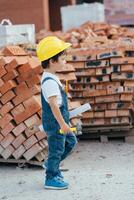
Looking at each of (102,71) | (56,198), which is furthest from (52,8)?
(56,198)

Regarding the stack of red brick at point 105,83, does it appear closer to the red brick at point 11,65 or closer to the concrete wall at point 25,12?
the red brick at point 11,65

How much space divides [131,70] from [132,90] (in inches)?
9.7

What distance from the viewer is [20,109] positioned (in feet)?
18.9

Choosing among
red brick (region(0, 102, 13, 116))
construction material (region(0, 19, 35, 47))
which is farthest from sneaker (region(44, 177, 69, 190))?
construction material (region(0, 19, 35, 47))

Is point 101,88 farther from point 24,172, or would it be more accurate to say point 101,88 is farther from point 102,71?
point 24,172

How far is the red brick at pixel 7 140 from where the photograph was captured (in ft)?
19.0

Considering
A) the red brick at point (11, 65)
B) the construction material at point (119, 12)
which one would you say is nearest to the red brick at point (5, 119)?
the red brick at point (11, 65)

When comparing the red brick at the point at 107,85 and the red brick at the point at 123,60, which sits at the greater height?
the red brick at the point at 123,60

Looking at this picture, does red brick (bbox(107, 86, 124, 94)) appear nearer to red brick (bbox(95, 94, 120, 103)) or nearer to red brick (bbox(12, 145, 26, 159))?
red brick (bbox(95, 94, 120, 103))

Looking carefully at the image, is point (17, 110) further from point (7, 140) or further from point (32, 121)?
point (7, 140)

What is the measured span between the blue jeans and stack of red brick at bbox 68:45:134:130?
1.71m

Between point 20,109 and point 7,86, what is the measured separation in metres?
0.28

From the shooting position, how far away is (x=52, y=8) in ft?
45.1

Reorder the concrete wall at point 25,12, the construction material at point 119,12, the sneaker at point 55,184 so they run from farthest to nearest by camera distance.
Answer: the construction material at point 119,12
the concrete wall at point 25,12
the sneaker at point 55,184
